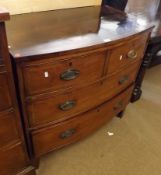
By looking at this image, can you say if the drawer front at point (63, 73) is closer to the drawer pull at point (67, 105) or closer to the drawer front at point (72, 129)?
the drawer pull at point (67, 105)

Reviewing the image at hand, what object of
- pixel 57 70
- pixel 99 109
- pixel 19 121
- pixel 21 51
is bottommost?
pixel 99 109

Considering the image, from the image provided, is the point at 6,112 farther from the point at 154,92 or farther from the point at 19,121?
the point at 154,92

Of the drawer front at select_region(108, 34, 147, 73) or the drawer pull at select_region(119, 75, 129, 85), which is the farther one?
the drawer pull at select_region(119, 75, 129, 85)

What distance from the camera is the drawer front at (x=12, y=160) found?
1004mm

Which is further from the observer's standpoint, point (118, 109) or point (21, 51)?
point (118, 109)

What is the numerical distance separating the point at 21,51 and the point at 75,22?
1.59 ft

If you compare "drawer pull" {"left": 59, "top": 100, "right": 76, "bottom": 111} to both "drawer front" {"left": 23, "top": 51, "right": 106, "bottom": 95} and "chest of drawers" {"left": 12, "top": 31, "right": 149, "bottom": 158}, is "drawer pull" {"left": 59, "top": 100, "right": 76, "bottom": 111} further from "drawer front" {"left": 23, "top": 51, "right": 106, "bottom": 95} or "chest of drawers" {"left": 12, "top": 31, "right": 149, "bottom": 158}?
"drawer front" {"left": 23, "top": 51, "right": 106, "bottom": 95}

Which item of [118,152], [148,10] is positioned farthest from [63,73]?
[148,10]

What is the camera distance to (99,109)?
134 cm

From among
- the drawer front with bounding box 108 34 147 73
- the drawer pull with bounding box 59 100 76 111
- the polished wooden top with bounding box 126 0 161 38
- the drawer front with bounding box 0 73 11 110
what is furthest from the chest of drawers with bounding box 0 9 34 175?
the polished wooden top with bounding box 126 0 161 38

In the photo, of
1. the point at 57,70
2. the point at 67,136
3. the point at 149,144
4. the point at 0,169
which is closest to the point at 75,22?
the point at 57,70

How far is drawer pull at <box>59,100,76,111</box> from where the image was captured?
43.0 inches

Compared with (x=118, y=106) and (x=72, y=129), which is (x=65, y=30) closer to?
(x=72, y=129)

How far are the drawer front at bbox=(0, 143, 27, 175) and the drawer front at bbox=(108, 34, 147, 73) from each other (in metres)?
0.66
